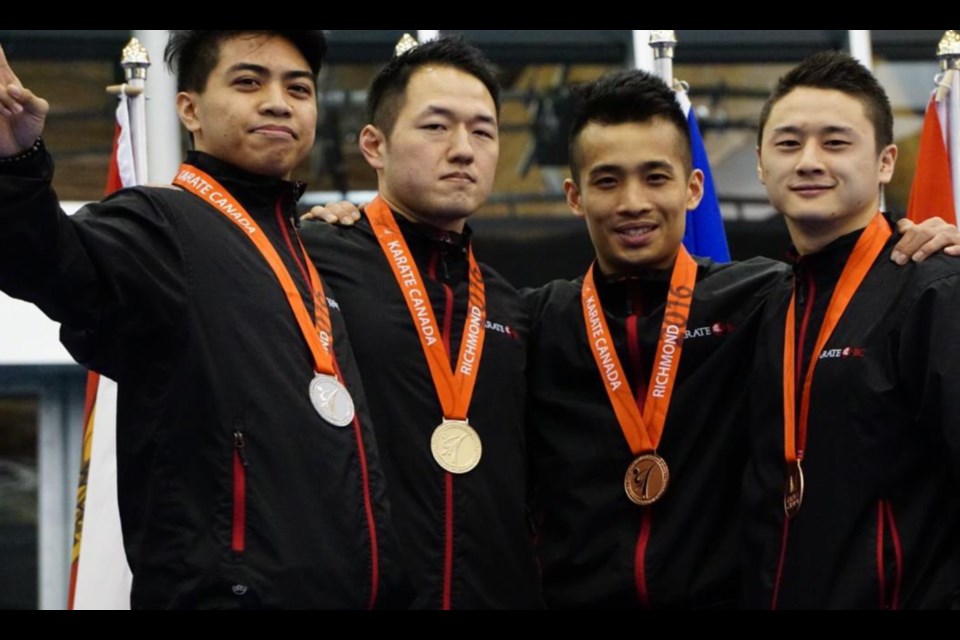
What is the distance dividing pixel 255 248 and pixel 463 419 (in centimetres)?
79

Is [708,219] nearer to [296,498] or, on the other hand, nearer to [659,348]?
[659,348]

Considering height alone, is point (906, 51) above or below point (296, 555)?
above

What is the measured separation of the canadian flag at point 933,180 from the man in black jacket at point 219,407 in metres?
2.86

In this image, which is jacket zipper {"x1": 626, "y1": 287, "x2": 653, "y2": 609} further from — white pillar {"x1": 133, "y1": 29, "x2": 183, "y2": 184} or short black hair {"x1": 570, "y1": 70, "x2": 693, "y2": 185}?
white pillar {"x1": 133, "y1": 29, "x2": 183, "y2": 184}

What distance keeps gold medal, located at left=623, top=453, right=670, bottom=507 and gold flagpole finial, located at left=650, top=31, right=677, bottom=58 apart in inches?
87.5

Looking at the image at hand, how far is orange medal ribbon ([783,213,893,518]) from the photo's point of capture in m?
3.84

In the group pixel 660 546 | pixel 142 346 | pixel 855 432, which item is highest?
pixel 142 346

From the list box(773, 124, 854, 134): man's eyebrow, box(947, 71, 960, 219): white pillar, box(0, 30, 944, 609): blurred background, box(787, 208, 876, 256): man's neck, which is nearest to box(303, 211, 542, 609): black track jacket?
box(787, 208, 876, 256): man's neck

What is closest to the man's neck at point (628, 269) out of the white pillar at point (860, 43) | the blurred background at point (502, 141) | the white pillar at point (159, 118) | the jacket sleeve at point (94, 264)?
the jacket sleeve at point (94, 264)

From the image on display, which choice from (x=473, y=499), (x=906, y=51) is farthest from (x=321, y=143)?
(x=473, y=499)

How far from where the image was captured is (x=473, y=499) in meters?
4.02

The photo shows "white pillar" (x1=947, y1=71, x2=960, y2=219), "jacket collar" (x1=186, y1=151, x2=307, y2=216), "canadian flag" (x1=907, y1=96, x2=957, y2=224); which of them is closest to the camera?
"jacket collar" (x1=186, y1=151, x2=307, y2=216)

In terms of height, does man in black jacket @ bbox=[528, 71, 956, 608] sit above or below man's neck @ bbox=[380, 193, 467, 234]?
below

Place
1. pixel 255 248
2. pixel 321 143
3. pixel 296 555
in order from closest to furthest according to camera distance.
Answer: pixel 296 555
pixel 255 248
pixel 321 143
